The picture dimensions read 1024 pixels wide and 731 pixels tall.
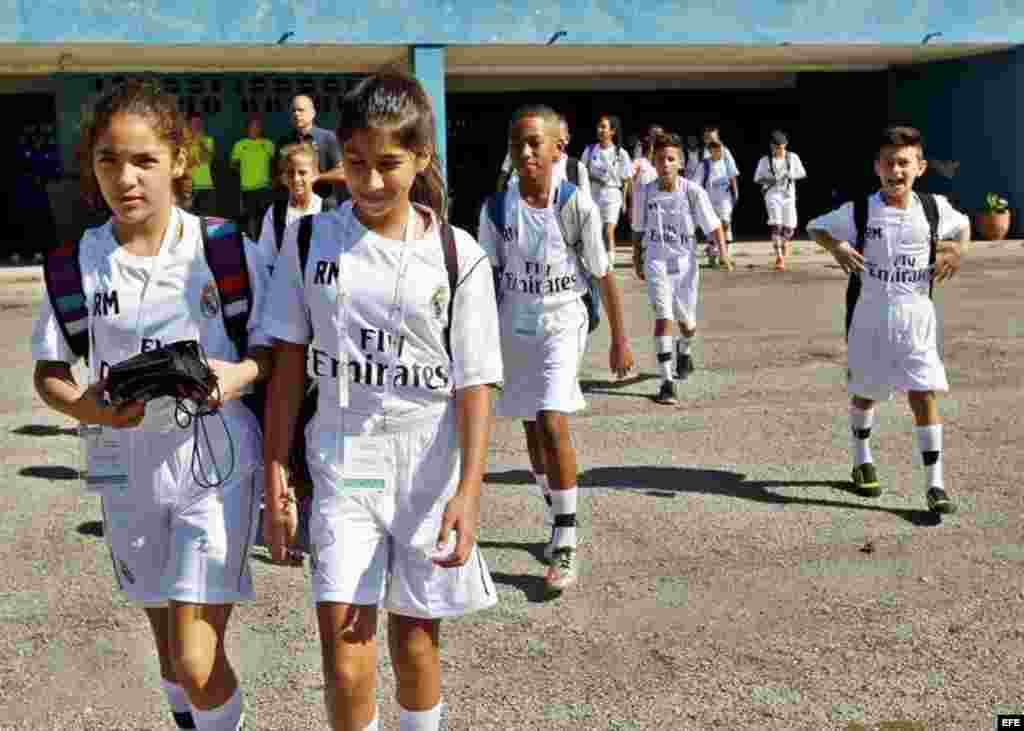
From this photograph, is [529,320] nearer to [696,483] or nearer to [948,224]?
[696,483]

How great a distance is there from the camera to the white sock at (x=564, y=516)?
17.7 feet

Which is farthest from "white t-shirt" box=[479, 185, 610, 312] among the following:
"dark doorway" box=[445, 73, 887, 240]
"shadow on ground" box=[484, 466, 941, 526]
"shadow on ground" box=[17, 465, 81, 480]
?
"dark doorway" box=[445, 73, 887, 240]

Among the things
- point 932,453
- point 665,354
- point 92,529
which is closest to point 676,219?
point 665,354

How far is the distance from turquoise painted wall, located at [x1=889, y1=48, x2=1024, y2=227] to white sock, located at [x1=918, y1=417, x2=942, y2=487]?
18884 mm

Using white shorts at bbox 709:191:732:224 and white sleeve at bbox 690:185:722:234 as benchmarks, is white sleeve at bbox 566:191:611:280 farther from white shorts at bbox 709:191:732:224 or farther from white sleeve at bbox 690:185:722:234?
white shorts at bbox 709:191:732:224

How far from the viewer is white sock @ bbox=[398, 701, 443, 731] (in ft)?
10.4

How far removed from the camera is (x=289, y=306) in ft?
10.0

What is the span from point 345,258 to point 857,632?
273 centimetres

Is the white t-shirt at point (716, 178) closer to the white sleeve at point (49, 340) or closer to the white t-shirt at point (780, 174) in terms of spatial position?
the white t-shirt at point (780, 174)

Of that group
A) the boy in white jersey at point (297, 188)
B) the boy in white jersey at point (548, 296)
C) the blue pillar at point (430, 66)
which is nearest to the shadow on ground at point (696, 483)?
the boy in white jersey at point (548, 296)

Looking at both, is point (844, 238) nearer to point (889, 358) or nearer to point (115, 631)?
point (889, 358)

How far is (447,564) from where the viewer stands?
2.99m

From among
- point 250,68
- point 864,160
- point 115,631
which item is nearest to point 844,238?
point 115,631

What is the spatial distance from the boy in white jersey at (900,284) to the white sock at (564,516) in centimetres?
198
